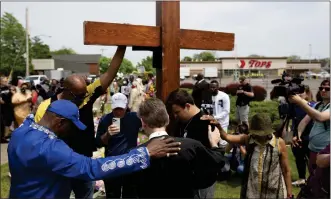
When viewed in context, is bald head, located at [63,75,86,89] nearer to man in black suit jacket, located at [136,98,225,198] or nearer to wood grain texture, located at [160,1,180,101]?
wood grain texture, located at [160,1,180,101]

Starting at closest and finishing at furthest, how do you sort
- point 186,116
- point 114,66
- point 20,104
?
point 186,116 < point 114,66 < point 20,104

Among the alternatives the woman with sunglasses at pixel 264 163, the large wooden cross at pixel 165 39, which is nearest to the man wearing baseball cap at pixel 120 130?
the large wooden cross at pixel 165 39

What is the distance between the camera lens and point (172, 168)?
238 centimetres

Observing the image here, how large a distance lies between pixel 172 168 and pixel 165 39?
1.30 meters

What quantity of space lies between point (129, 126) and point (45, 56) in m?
71.1

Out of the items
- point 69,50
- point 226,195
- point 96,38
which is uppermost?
point 69,50

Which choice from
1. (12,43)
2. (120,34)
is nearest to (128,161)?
(120,34)

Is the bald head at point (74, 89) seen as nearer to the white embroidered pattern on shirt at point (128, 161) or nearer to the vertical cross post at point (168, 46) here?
the vertical cross post at point (168, 46)

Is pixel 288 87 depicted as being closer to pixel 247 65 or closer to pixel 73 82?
pixel 73 82

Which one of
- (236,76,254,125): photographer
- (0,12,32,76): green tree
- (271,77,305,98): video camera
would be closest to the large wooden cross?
(271,77,305,98): video camera

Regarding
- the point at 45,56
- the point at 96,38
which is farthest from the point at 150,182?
the point at 45,56

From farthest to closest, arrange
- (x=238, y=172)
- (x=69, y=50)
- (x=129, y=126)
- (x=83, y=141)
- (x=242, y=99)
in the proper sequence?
(x=69, y=50)
(x=242, y=99)
(x=238, y=172)
(x=129, y=126)
(x=83, y=141)

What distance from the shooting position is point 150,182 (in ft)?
7.86

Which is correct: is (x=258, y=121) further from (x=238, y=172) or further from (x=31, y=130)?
(x=238, y=172)
